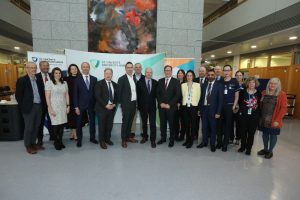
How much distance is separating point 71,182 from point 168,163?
1.49 meters

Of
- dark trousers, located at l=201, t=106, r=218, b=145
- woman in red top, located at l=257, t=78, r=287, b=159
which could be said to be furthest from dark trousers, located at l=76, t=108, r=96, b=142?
woman in red top, located at l=257, t=78, r=287, b=159

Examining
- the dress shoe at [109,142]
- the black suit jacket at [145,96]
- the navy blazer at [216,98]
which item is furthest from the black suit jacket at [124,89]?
the navy blazer at [216,98]

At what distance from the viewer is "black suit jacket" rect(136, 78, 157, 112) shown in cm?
375

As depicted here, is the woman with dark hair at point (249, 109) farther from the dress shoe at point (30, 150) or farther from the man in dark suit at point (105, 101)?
the dress shoe at point (30, 150)

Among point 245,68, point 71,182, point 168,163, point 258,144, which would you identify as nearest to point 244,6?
point 245,68

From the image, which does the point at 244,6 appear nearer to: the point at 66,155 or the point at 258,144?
the point at 258,144

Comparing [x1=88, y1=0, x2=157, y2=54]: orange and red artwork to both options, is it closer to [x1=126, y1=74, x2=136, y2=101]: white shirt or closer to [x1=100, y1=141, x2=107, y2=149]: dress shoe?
[x1=126, y1=74, x2=136, y2=101]: white shirt

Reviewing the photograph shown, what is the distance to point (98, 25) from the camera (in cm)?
507

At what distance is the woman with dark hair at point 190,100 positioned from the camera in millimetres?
3566

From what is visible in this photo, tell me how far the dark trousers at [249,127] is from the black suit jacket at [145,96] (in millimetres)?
1740

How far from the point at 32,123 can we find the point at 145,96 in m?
2.12

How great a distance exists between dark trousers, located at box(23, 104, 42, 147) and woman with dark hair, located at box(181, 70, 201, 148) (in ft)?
8.94

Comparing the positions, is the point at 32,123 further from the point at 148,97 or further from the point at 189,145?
the point at 189,145

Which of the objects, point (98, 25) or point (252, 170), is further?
point (98, 25)
